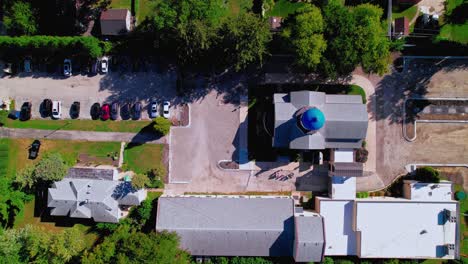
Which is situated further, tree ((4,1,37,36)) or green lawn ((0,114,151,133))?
green lawn ((0,114,151,133))

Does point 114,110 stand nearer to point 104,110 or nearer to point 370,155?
point 104,110

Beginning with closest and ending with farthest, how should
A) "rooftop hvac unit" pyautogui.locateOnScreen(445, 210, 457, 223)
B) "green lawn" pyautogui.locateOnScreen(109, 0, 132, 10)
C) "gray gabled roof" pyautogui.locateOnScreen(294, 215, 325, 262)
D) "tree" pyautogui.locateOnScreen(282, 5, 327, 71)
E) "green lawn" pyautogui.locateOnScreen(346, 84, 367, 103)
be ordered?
"tree" pyautogui.locateOnScreen(282, 5, 327, 71) < "gray gabled roof" pyautogui.locateOnScreen(294, 215, 325, 262) < "rooftop hvac unit" pyautogui.locateOnScreen(445, 210, 457, 223) < "green lawn" pyautogui.locateOnScreen(346, 84, 367, 103) < "green lawn" pyautogui.locateOnScreen(109, 0, 132, 10)

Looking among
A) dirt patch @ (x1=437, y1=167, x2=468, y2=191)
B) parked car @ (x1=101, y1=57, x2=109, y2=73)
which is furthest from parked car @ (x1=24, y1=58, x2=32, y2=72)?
dirt patch @ (x1=437, y1=167, x2=468, y2=191)

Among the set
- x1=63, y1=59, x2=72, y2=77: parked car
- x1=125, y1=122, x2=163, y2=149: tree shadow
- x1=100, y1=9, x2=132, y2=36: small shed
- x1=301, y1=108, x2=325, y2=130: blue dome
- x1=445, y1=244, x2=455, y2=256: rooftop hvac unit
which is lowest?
x1=445, y1=244, x2=455, y2=256: rooftop hvac unit

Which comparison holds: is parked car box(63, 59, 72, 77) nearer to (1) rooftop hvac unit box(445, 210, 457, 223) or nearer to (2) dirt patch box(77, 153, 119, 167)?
(2) dirt patch box(77, 153, 119, 167)

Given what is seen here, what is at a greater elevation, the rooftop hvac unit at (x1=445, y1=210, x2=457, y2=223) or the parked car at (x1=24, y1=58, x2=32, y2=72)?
the parked car at (x1=24, y1=58, x2=32, y2=72)

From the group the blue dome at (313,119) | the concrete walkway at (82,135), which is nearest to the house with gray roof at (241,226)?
the concrete walkway at (82,135)

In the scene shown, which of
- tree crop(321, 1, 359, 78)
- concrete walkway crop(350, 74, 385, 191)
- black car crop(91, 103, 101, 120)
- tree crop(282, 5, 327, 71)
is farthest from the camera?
black car crop(91, 103, 101, 120)

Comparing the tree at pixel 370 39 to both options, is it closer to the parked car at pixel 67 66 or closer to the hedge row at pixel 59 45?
the hedge row at pixel 59 45
